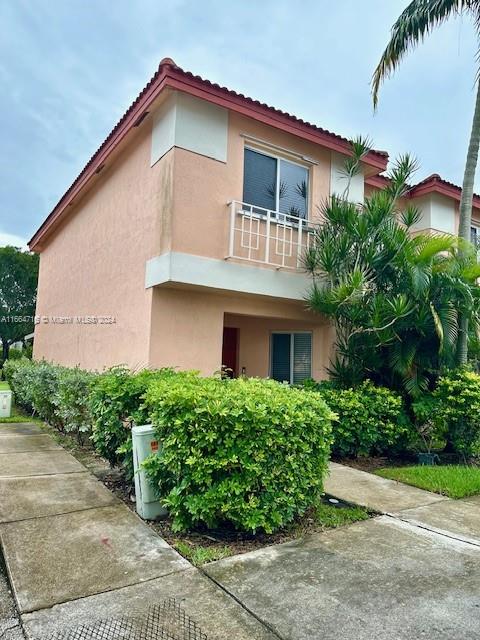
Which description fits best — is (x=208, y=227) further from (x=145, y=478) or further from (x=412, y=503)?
(x=412, y=503)

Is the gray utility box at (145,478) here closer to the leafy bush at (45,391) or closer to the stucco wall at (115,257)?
the stucco wall at (115,257)

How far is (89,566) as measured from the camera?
11.7 ft

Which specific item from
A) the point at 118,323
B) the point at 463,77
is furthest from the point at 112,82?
the point at 463,77

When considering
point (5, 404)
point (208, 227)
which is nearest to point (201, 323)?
point (208, 227)

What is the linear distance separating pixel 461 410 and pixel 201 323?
4919 mm

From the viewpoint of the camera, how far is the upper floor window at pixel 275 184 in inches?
368

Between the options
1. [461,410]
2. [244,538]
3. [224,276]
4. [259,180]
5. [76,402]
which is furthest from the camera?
[259,180]

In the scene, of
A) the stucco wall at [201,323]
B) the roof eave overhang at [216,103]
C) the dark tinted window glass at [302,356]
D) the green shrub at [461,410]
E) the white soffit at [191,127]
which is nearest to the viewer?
the green shrub at [461,410]

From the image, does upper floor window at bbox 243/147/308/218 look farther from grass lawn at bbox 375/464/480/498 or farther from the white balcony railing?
grass lawn at bbox 375/464/480/498

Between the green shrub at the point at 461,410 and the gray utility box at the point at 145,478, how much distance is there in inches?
203

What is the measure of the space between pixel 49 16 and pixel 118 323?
7459mm

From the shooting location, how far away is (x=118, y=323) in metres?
10.1

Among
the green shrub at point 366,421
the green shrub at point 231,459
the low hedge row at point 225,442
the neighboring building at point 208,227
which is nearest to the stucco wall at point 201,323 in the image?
the neighboring building at point 208,227

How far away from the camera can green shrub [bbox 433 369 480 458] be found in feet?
24.3
